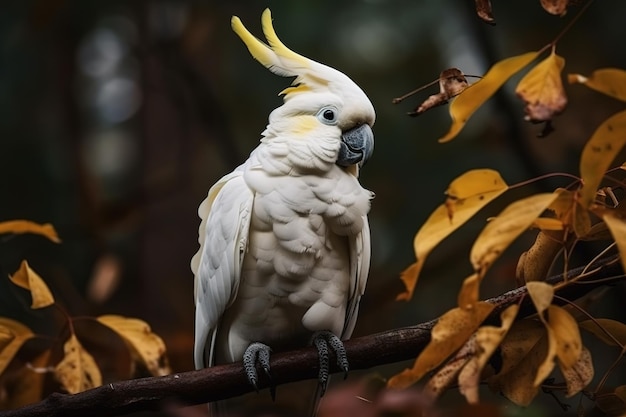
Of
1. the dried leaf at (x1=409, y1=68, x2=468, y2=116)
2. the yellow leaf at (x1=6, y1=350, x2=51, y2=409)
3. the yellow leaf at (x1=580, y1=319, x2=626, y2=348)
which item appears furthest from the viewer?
the yellow leaf at (x1=6, y1=350, x2=51, y2=409)

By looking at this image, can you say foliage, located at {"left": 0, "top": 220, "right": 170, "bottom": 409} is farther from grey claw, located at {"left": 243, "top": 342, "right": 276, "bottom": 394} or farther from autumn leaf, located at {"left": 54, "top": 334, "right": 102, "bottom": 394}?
grey claw, located at {"left": 243, "top": 342, "right": 276, "bottom": 394}

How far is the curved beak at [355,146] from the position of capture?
1985mm

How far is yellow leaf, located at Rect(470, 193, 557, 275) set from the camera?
47.6 inches

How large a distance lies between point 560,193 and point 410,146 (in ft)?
10.1

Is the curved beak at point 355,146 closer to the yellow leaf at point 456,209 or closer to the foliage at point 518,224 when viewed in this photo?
the foliage at point 518,224

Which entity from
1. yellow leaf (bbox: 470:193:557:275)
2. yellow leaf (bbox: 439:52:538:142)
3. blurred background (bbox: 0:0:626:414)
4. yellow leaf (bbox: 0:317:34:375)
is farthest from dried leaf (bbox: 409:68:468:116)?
blurred background (bbox: 0:0:626:414)

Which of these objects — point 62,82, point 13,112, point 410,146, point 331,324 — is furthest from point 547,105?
point 13,112

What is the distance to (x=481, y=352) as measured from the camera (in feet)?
4.06

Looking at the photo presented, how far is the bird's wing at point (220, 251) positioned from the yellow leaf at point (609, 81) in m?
0.94

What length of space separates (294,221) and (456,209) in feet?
2.35

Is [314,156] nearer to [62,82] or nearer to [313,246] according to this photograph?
[313,246]

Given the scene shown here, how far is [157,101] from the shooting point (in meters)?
4.55

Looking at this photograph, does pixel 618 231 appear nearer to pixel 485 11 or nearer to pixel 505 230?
pixel 505 230

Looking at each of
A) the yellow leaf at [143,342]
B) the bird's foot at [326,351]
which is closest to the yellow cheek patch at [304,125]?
the bird's foot at [326,351]
